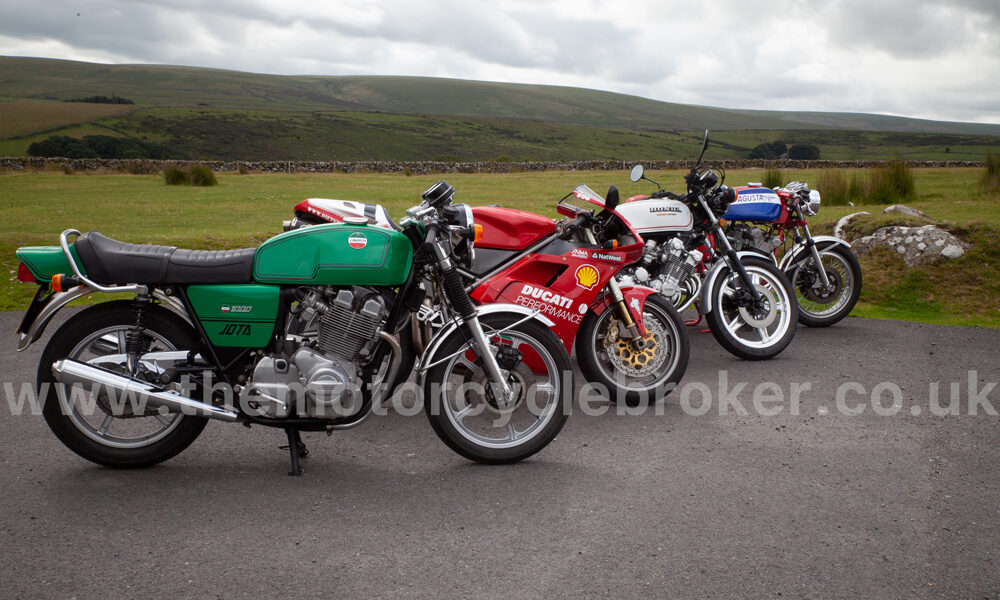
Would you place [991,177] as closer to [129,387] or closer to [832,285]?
[832,285]

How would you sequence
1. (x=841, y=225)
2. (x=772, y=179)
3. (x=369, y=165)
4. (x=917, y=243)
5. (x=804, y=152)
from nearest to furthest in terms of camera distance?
(x=917, y=243)
(x=841, y=225)
(x=772, y=179)
(x=369, y=165)
(x=804, y=152)

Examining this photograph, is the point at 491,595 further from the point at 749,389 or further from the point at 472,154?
the point at 472,154

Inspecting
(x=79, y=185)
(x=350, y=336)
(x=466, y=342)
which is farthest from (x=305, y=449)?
(x=79, y=185)

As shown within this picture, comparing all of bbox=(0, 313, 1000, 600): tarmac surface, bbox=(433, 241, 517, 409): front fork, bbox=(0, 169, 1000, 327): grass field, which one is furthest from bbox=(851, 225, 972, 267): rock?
bbox=(433, 241, 517, 409): front fork

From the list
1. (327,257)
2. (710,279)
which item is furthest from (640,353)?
(327,257)

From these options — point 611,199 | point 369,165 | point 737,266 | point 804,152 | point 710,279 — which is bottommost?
point 710,279

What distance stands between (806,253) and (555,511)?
530 centimetres

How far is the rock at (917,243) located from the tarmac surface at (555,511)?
4.72 meters

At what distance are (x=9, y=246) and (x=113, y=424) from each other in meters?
7.36

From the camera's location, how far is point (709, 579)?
3100 millimetres

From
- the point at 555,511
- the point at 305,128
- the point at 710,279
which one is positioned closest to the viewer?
the point at 555,511

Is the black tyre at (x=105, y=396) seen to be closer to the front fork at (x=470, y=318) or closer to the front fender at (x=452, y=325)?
the front fender at (x=452, y=325)

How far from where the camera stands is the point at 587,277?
524 cm

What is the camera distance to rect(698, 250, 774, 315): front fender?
6.52m
